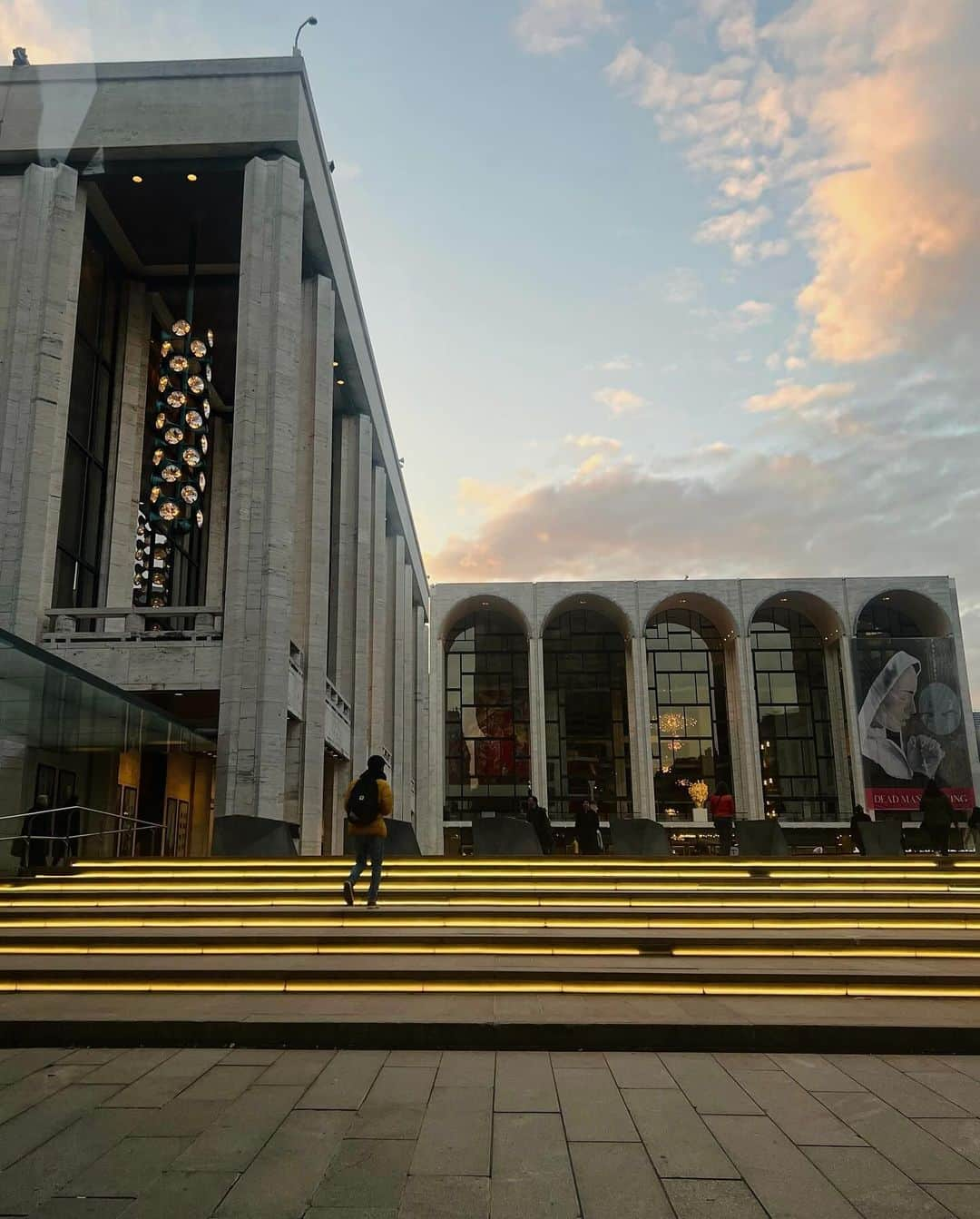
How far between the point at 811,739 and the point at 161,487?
37710 mm

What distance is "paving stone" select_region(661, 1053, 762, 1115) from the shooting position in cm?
485

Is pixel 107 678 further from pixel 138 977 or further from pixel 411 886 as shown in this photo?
pixel 138 977

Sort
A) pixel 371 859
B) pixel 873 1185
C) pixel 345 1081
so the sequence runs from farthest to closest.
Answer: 1. pixel 371 859
2. pixel 345 1081
3. pixel 873 1185

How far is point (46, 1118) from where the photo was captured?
15.1 ft

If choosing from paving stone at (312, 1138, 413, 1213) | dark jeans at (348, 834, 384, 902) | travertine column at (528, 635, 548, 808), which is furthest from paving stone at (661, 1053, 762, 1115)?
travertine column at (528, 635, 548, 808)

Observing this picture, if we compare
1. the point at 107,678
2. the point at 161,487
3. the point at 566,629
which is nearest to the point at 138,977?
the point at 107,678

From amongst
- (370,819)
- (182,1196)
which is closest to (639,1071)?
(182,1196)

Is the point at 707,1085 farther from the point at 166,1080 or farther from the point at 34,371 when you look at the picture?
the point at 34,371

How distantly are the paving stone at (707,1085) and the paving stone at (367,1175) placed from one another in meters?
1.65

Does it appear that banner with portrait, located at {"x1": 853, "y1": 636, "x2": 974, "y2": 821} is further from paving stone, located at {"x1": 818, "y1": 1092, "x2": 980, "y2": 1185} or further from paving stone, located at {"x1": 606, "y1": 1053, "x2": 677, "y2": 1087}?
paving stone, located at {"x1": 818, "y1": 1092, "x2": 980, "y2": 1185}

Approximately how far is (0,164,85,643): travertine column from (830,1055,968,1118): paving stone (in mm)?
16382

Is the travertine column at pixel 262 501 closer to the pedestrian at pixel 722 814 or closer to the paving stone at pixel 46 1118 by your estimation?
the pedestrian at pixel 722 814

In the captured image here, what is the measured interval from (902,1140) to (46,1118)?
411cm

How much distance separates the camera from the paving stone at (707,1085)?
15.9 feet
